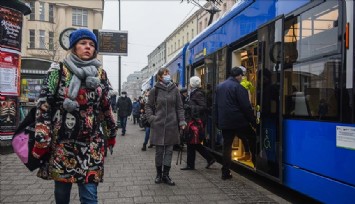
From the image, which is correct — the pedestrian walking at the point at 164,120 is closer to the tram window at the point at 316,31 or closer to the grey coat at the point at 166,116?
the grey coat at the point at 166,116

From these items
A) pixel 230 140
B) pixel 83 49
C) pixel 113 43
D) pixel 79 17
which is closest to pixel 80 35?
pixel 83 49

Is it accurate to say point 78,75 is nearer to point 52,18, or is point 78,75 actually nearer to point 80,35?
point 80,35

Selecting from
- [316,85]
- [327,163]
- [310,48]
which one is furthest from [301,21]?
[327,163]

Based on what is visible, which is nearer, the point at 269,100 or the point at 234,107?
the point at 269,100

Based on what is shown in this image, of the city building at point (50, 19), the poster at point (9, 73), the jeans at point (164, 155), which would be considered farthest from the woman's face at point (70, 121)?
the city building at point (50, 19)

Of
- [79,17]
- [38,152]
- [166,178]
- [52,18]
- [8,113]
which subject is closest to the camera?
[38,152]

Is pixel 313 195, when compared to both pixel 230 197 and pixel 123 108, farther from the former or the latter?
pixel 123 108

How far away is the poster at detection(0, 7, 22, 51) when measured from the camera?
9039 millimetres

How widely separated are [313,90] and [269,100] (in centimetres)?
103

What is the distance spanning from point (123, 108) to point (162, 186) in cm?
928

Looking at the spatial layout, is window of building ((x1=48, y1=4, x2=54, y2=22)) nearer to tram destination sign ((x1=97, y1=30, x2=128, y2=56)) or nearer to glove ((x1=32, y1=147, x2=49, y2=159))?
tram destination sign ((x1=97, y1=30, x2=128, y2=56))

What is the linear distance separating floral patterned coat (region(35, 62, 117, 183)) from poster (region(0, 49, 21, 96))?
670 centimetres

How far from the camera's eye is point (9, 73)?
30.8 feet

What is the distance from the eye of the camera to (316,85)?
450 cm
